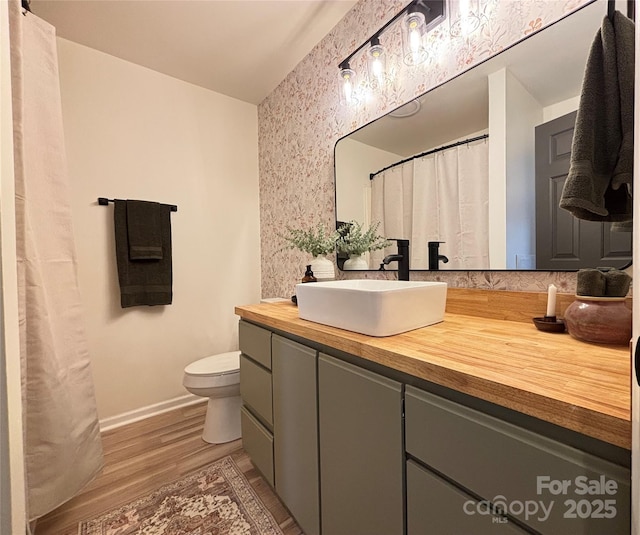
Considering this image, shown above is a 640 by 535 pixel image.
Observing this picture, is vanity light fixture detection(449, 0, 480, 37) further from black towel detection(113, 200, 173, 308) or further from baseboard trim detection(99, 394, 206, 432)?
baseboard trim detection(99, 394, 206, 432)

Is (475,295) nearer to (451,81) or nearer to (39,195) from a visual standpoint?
(451,81)

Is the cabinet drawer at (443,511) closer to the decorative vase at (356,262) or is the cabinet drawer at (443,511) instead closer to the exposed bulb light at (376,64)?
the decorative vase at (356,262)

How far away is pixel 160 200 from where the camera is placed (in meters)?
2.13

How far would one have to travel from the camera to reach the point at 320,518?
979 mm

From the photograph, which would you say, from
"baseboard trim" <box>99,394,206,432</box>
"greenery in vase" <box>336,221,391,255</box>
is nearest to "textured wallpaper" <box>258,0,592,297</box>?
"greenery in vase" <box>336,221,391,255</box>

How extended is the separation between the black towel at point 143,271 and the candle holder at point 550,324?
212 centimetres

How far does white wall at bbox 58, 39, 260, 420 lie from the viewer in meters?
1.87

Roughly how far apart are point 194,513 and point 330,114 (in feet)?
7.17

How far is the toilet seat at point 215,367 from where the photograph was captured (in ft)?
5.68

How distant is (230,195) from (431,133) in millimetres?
1709

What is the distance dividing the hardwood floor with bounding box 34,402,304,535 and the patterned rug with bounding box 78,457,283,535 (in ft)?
0.16

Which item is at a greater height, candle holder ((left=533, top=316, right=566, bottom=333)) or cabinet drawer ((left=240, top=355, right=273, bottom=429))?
candle holder ((left=533, top=316, right=566, bottom=333))

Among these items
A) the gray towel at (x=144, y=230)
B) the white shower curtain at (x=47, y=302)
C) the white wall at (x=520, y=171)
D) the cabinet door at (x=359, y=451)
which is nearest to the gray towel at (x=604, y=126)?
the white wall at (x=520, y=171)

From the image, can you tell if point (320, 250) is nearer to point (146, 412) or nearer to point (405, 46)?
point (405, 46)
